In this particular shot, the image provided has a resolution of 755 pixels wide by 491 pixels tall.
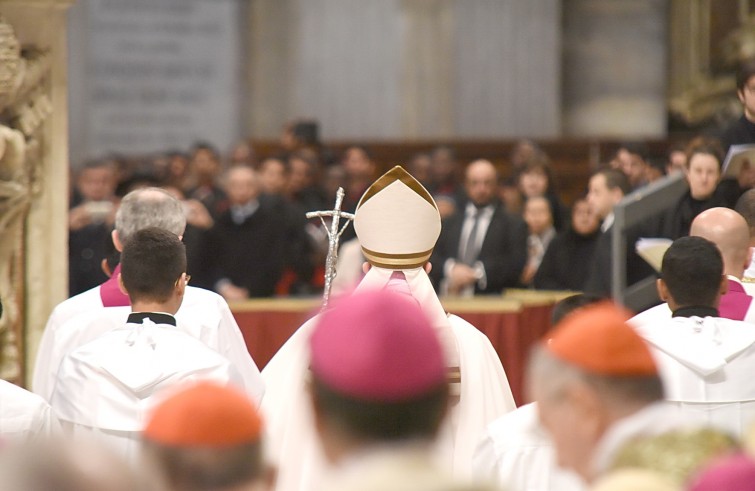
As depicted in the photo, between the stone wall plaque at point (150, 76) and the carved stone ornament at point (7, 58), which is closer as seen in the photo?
the carved stone ornament at point (7, 58)

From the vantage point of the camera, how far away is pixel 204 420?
2.29 metres

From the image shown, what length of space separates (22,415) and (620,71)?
13.4 m

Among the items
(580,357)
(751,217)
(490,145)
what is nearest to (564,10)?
(490,145)

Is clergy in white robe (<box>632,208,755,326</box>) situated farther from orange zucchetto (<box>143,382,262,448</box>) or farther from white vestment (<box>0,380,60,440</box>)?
orange zucchetto (<box>143,382,262,448</box>)

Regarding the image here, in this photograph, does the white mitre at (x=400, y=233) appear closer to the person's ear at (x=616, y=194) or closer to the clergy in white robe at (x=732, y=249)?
the clergy in white robe at (x=732, y=249)

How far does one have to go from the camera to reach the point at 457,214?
1074 cm

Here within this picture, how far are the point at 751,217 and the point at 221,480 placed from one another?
165 inches

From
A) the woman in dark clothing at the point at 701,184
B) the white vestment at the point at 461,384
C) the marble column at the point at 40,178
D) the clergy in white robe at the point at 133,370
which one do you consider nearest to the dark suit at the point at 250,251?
the marble column at the point at 40,178

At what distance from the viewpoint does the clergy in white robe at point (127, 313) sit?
5.11 m

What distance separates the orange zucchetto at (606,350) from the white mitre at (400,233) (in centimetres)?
211

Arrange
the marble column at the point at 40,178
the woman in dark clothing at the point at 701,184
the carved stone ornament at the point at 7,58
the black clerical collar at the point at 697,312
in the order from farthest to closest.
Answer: the woman in dark clothing at the point at 701,184 < the marble column at the point at 40,178 < the carved stone ornament at the point at 7,58 < the black clerical collar at the point at 697,312

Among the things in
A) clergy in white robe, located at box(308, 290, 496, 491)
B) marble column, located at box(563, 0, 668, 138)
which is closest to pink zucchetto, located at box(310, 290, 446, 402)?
clergy in white robe, located at box(308, 290, 496, 491)

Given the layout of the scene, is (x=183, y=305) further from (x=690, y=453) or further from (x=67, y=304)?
(x=690, y=453)

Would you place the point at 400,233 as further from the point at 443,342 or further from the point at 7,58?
the point at 7,58
